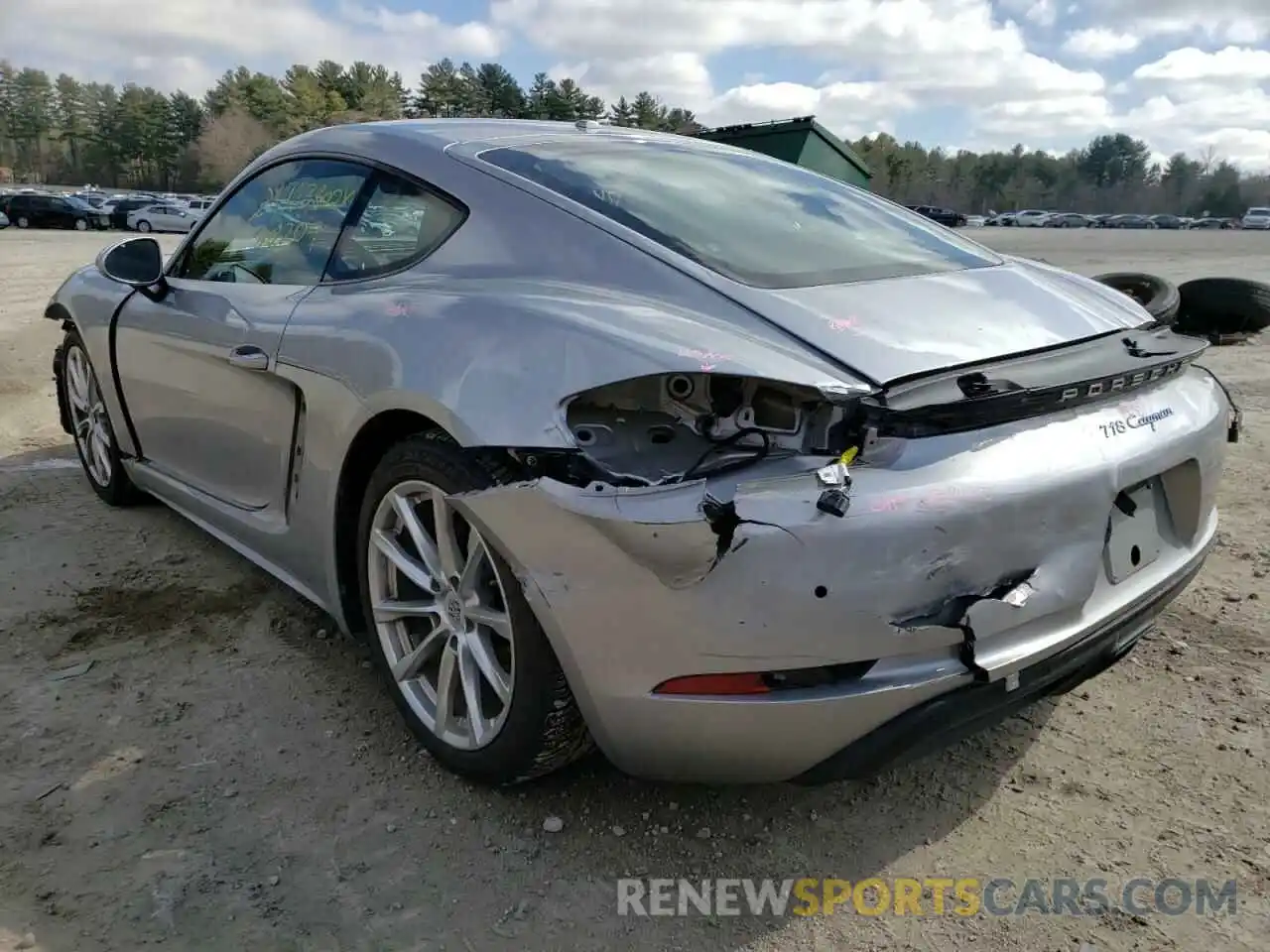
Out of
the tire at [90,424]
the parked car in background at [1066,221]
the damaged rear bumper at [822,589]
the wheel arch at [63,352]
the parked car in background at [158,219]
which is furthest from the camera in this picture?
the parked car in background at [1066,221]

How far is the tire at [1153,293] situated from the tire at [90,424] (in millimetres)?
3967

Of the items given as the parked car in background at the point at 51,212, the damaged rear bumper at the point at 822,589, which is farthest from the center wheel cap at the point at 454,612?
the parked car in background at the point at 51,212

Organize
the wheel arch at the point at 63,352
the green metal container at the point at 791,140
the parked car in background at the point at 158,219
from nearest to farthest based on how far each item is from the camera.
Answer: the wheel arch at the point at 63,352 < the green metal container at the point at 791,140 < the parked car in background at the point at 158,219

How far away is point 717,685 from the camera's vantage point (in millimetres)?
1807

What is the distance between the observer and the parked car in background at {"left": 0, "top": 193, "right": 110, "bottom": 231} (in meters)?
37.1

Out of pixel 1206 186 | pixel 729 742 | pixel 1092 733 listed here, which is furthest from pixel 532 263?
pixel 1206 186

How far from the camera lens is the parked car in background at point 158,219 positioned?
3822 centimetres

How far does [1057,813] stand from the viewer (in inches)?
88.7

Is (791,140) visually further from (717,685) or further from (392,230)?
(717,685)

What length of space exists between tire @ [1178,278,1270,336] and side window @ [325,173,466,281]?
10.2 feet

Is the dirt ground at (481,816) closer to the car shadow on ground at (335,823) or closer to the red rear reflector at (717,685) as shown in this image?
the car shadow on ground at (335,823)

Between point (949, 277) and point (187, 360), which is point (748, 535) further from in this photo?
point (187, 360)

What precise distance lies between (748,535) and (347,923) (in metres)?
1.16

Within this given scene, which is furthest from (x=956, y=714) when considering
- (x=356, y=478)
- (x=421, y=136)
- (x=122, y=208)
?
(x=122, y=208)
